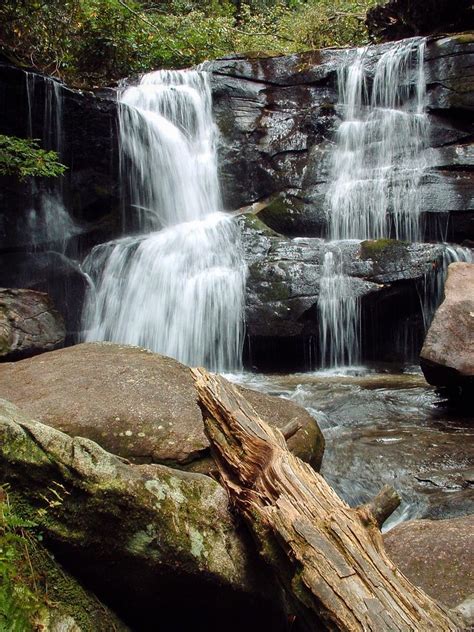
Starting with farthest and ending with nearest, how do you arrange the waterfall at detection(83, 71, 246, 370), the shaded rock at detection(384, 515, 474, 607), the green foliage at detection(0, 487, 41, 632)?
the waterfall at detection(83, 71, 246, 370)
the shaded rock at detection(384, 515, 474, 607)
the green foliage at detection(0, 487, 41, 632)

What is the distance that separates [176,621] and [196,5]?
76.3ft

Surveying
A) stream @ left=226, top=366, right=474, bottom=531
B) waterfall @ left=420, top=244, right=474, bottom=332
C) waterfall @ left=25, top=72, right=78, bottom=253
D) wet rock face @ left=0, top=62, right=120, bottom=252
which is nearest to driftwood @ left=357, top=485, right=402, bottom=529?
stream @ left=226, top=366, right=474, bottom=531

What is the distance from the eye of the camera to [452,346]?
6410 mm

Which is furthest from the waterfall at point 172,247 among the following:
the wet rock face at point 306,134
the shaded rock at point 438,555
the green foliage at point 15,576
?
the green foliage at point 15,576

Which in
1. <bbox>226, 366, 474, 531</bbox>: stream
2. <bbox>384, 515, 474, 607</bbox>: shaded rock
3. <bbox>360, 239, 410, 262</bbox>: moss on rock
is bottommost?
<bbox>226, 366, 474, 531</bbox>: stream

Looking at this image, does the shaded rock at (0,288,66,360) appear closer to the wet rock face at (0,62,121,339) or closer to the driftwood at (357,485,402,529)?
the wet rock face at (0,62,121,339)

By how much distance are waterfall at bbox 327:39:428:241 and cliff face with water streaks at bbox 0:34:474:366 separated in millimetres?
208

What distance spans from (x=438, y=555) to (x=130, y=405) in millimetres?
2464

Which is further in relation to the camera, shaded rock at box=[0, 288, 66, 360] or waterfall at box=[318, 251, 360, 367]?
waterfall at box=[318, 251, 360, 367]

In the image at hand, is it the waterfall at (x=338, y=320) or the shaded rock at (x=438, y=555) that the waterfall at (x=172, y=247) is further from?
the shaded rock at (x=438, y=555)

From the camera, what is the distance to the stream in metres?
4.82

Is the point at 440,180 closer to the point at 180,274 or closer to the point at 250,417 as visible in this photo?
the point at 180,274

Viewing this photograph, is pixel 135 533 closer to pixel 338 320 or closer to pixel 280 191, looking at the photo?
pixel 338 320

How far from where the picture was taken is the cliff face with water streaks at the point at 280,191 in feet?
31.9
